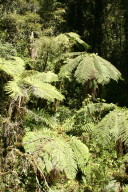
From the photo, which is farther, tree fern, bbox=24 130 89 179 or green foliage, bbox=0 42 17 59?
green foliage, bbox=0 42 17 59

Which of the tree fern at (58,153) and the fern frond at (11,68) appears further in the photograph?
the fern frond at (11,68)

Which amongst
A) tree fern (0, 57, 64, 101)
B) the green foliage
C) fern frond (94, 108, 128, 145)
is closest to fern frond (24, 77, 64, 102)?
tree fern (0, 57, 64, 101)

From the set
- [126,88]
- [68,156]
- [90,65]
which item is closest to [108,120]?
[68,156]

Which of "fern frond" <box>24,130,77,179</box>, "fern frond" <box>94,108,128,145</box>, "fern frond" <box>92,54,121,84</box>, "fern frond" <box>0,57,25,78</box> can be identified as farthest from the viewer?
"fern frond" <box>0,57,25,78</box>

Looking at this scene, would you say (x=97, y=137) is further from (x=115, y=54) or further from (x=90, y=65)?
(x=115, y=54)

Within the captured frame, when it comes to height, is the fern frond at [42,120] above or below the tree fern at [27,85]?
below

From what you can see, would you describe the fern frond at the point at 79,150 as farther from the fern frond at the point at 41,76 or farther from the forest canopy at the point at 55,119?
the fern frond at the point at 41,76

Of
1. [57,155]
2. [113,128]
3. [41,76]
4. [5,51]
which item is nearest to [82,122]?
[41,76]

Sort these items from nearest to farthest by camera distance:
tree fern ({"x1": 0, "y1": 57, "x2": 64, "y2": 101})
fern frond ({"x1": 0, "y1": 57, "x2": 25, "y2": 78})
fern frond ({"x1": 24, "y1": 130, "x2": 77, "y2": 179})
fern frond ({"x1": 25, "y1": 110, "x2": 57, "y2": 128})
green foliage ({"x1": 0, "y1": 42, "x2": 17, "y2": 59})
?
fern frond ({"x1": 24, "y1": 130, "x2": 77, "y2": 179}) < tree fern ({"x1": 0, "y1": 57, "x2": 64, "y2": 101}) < fern frond ({"x1": 0, "y1": 57, "x2": 25, "y2": 78}) < fern frond ({"x1": 25, "y1": 110, "x2": 57, "y2": 128}) < green foliage ({"x1": 0, "y1": 42, "x2": 17, "y2": 59})

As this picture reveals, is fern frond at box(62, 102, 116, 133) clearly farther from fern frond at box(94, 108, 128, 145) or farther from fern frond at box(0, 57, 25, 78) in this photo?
fern frond at box(94, 108, 128, 145)

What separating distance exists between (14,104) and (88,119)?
176 cm

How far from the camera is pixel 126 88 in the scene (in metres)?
10.6

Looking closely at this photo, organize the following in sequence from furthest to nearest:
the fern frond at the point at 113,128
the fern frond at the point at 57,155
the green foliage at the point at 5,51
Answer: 1. the green foliage at the point at 5,51
2. the fern frond at the point at 57,155
3. the fern frond at the point at 113,128

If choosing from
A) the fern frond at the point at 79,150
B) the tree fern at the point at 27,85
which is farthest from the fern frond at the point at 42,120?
the fern frond at the point at 79,150
